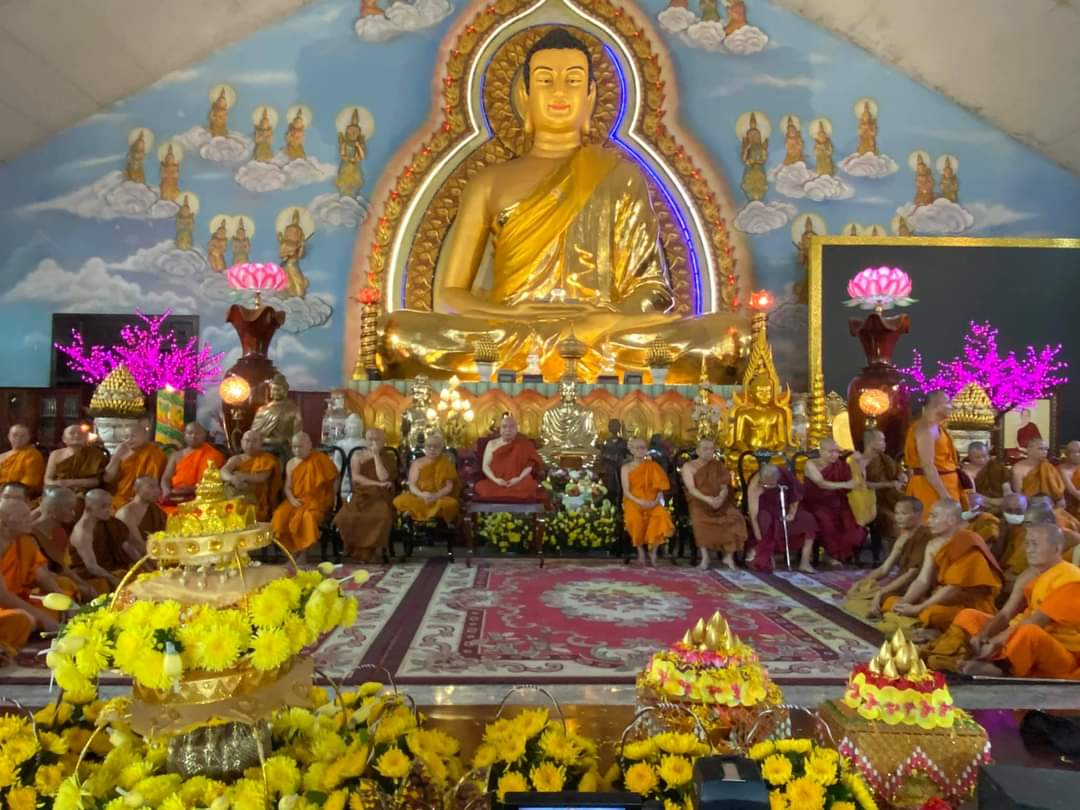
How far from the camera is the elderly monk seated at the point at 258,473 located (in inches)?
253

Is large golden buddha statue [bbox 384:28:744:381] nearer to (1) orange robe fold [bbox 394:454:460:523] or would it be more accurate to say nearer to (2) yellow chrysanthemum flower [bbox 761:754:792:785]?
(1) orange robe fold [bbox 394:454:460:523]

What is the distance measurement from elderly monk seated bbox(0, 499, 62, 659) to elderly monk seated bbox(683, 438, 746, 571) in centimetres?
421

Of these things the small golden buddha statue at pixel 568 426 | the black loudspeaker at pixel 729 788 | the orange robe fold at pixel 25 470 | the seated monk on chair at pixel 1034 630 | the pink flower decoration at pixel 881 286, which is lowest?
the seated monk on chair at pixel 1034 630

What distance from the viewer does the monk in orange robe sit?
19.0 feet

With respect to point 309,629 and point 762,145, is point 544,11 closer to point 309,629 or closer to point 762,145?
point 762,145

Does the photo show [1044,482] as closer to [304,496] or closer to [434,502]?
[434,502]

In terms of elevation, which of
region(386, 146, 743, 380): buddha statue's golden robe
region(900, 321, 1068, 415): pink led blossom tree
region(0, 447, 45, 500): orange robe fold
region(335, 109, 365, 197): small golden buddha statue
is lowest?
region(0, 447, 45, 500): orange robe fold

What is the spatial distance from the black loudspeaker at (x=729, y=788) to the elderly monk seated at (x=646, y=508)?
4.87 metres

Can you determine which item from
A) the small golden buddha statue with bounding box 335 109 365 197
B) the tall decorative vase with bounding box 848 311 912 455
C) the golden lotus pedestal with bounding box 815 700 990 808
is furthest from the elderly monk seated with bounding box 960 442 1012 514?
the small golden buddha statue with bounding box 335 109 365 197

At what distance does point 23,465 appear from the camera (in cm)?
670

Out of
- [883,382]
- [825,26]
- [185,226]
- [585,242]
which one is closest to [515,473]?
[883,382]

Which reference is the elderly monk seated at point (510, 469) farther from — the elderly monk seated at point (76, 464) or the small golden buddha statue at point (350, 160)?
the small golden buddha statue at point (350, 160)

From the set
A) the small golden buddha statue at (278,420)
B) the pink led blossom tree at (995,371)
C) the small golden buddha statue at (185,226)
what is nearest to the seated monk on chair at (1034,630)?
the small golden buddha statue at (278,420)

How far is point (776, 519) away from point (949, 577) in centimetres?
215
